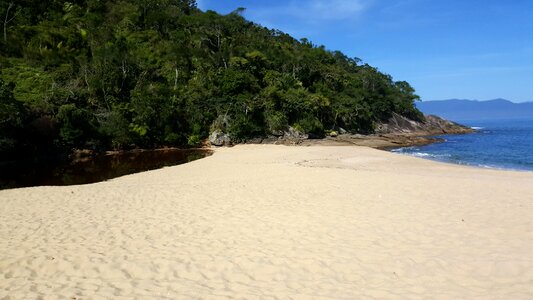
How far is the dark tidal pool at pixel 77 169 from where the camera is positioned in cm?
2117

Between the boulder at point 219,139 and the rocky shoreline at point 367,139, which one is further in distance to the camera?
the rocky shoreline at point 367,139

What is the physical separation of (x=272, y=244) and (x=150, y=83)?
46.9 metres

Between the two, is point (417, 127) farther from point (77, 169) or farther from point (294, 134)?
point (77, 169)

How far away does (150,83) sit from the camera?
49750 mm

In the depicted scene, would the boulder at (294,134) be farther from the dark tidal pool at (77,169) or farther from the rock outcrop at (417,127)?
the rock outcrop at (417,127)

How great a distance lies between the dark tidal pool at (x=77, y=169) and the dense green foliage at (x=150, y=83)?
369 cm

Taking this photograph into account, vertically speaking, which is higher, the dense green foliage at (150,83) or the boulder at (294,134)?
the dense green foliage at (150,83)

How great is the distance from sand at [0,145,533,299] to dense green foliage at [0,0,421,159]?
24.0 meters

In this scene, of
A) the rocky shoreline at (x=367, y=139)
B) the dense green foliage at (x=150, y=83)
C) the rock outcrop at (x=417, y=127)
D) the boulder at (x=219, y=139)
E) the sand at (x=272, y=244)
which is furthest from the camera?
the rock outcrop at (x=417, y=127)

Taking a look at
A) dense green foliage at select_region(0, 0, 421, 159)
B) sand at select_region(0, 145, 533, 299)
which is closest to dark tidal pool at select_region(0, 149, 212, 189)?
dense green foliage at select_region(0, 0, 421, 159)

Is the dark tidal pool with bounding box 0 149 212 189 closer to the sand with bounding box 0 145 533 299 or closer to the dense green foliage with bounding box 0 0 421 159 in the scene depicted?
the dense green foliage with bounding box 0 0 421 159

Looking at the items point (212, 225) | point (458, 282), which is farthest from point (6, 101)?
point (458, 282)

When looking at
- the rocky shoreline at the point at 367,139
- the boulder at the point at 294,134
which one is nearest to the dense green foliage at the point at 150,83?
the boulder at the point at 294,134

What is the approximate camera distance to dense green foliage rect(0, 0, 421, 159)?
3675cm
